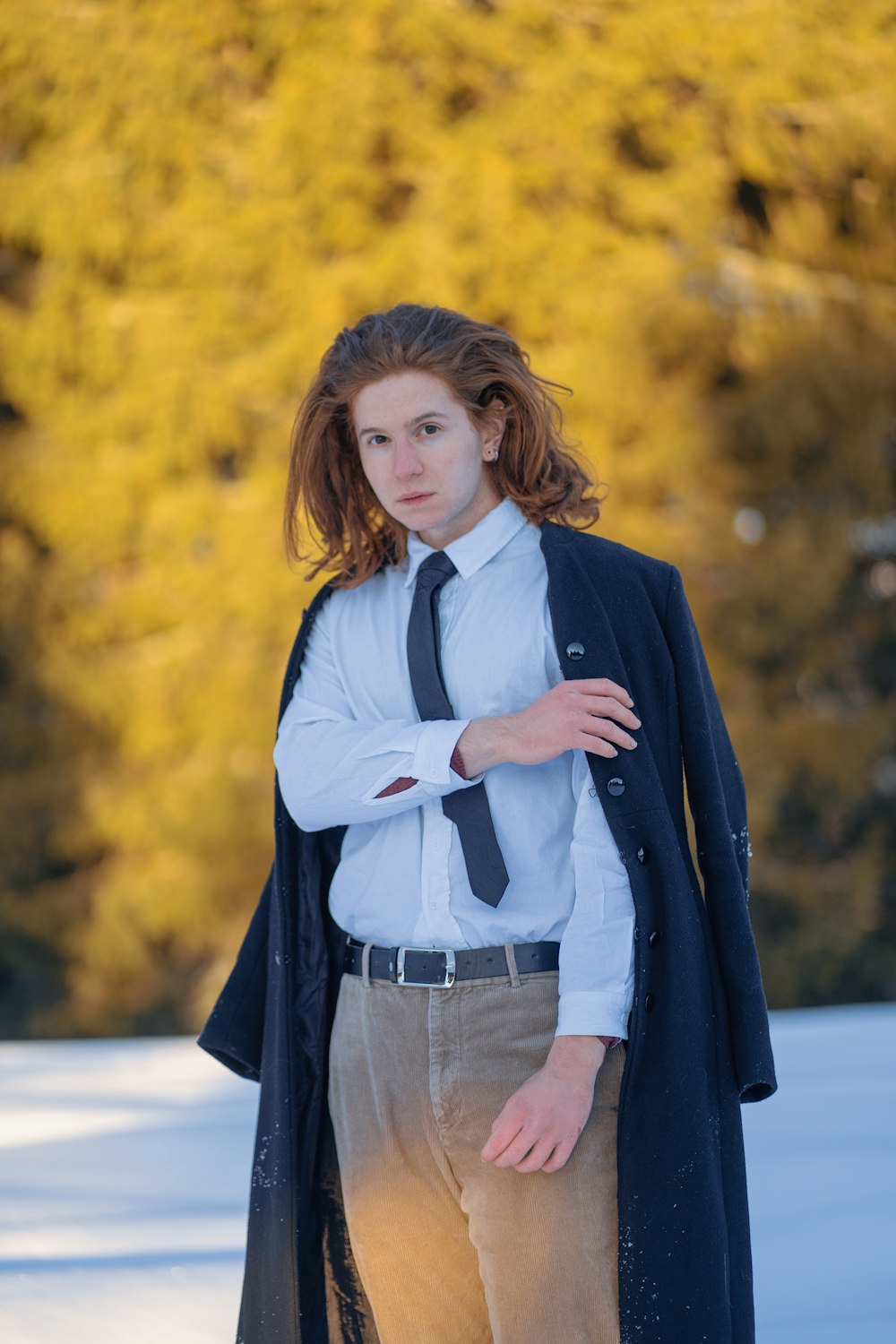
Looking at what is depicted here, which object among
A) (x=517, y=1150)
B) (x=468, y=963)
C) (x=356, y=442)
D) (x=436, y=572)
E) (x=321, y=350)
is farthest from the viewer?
(x=321, y=350)

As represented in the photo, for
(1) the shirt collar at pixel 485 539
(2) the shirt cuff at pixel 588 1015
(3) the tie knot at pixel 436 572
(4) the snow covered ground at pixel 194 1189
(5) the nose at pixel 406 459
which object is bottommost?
(4) the snow covered ground at pixel 194 1189

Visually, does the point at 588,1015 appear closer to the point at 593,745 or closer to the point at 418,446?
the point at 593,745

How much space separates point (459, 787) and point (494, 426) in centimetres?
41

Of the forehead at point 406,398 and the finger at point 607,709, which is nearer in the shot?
the finger at point 607,709

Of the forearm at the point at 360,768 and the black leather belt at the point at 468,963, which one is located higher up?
the forearm at the point at 360,768

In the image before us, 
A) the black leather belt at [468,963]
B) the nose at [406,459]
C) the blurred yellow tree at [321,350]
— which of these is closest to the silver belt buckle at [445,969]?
the black leather belt at [468,963]

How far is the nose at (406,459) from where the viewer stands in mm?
1261

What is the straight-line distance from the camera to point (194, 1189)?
94.0 inches

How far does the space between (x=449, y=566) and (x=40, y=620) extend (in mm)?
3946

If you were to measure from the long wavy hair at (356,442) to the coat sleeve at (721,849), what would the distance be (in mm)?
193

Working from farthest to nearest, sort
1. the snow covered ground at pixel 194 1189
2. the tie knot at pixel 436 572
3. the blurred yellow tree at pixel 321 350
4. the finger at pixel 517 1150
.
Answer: the blurred yellow tree at pixel 321 350 → the snow covered ground at pixel 194 1189 → the tie knot at pixel 436 572 → the finger at pixel 517 1150

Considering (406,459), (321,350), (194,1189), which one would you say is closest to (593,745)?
(406,459)

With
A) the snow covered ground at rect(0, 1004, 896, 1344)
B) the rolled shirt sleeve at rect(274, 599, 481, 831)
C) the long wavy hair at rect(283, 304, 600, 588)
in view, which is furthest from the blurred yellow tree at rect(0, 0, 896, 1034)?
the rolled shirt sleeve at rect(274, 599, 481, 831)

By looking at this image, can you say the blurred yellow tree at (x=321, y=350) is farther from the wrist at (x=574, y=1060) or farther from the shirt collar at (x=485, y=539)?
the wrist at (x=574, y=1060)
